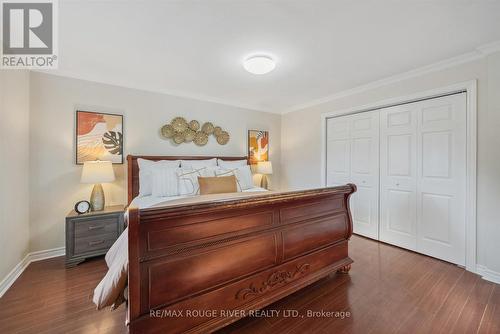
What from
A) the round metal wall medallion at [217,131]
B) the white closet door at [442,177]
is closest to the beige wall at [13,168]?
the round metal wall medallion at [217,131]

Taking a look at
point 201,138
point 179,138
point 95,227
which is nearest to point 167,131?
point 179,138

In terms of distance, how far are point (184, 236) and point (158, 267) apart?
0.70 feet

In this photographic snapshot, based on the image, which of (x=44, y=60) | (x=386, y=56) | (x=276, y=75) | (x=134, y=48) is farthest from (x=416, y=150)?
(x=44, y=60)

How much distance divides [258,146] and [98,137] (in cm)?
272

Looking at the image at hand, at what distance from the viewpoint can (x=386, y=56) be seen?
2326mm

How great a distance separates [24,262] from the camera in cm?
232

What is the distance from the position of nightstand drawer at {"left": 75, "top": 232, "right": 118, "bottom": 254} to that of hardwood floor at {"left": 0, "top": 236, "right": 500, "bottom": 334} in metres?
0.18

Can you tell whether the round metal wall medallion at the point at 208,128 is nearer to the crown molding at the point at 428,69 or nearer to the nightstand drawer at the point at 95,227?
the nightstand drawer at the point at 95,227

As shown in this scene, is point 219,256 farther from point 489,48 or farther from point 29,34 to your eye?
point 489,48

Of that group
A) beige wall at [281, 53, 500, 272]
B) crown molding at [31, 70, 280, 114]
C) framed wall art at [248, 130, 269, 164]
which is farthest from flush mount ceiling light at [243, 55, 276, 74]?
framed wall art at [248, 130, 269, 164]

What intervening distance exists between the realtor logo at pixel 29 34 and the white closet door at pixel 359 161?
3.72 metres

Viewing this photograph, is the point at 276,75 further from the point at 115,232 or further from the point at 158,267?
the point at 115,232

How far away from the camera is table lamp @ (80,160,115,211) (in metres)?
2.47

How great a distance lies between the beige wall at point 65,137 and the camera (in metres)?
2.51
